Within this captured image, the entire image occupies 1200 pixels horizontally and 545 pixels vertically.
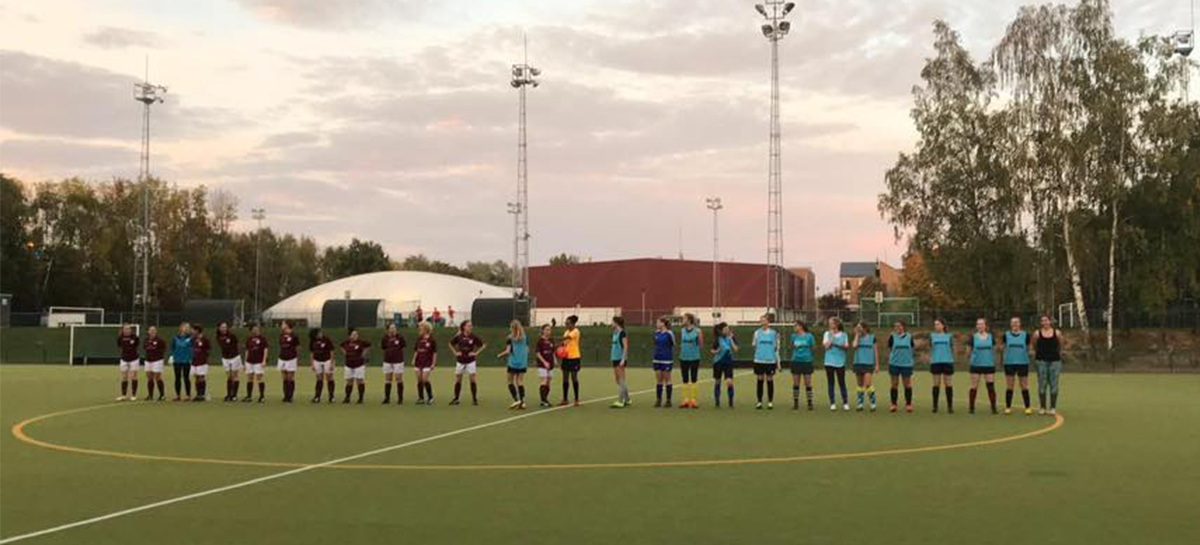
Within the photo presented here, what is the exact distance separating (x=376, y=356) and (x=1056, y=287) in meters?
33.9

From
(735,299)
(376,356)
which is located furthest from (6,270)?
(735,299)

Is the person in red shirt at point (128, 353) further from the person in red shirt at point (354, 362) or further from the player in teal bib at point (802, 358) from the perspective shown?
the player in teal bib at point (802, 358)

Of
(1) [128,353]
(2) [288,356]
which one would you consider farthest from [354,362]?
(1) [128,353]

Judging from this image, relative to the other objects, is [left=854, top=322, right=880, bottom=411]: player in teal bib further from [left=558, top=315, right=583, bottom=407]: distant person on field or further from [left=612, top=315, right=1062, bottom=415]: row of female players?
[left=558, top=315, right=583, bottom=407]: distant person on field

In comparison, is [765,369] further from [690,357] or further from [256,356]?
[256,356]

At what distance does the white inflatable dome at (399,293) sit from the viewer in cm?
9562

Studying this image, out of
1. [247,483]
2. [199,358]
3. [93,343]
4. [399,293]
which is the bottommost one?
[247,483]

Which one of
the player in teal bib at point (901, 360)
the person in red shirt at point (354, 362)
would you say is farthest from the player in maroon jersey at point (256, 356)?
the player in teal bib at point (901, 360)

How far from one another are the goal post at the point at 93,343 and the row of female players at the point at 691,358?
28.4m

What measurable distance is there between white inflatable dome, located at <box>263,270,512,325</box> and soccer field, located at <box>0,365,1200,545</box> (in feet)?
250

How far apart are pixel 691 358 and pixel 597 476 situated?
9686 mm

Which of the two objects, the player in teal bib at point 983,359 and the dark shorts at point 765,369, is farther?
the dark shorts at point 765,369

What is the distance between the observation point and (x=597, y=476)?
11.4 m

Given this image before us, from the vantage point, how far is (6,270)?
78.2m
